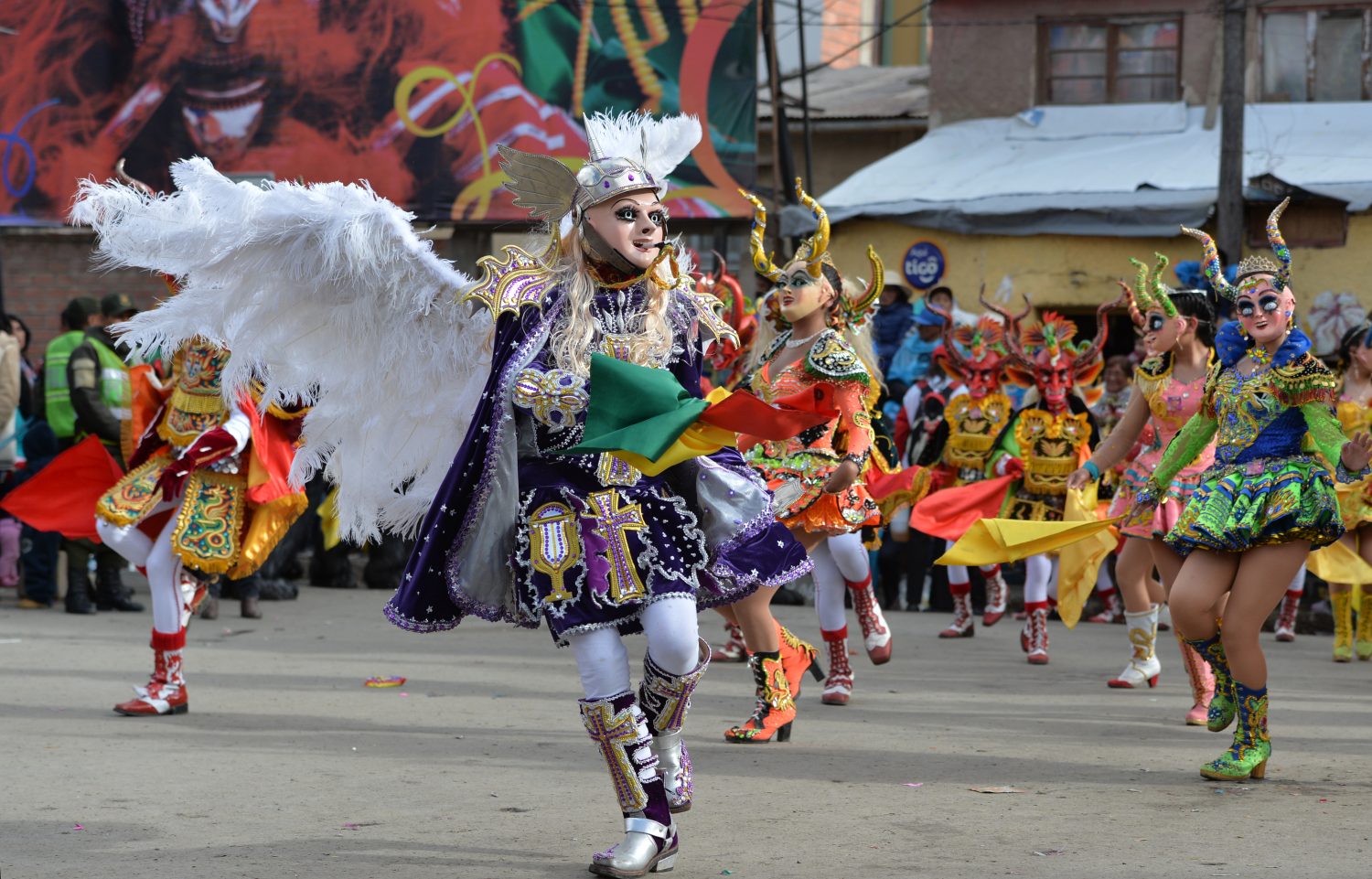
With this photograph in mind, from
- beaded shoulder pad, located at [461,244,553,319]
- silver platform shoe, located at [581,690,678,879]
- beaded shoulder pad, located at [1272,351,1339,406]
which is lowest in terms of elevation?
silver platform shoe, located at [581,690,678,879]

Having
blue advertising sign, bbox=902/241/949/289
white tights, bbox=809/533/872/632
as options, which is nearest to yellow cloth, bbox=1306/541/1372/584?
white tights, bbox=809/533/872/632

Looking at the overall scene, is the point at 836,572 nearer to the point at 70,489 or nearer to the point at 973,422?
the point at 973,422

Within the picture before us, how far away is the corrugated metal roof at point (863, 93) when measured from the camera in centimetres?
2305

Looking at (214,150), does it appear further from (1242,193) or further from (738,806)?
(738,806)

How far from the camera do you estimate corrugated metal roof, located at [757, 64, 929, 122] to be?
23.1 meters

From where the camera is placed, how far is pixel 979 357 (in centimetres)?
1172

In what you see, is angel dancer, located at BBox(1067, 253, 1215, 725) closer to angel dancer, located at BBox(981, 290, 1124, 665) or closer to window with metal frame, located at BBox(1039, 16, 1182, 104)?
angel dancer, located at BBox(981, 290, 1124, 665)

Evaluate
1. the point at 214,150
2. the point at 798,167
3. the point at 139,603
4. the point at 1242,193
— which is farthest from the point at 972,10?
the point at 139,603

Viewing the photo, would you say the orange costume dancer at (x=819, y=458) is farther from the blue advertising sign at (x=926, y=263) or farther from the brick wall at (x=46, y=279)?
the brick wall at (x=46, y=279)

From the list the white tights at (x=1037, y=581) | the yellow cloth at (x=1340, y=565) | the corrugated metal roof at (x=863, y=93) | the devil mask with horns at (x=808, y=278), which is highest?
the corrugated metal roof at (x=863, y=93)

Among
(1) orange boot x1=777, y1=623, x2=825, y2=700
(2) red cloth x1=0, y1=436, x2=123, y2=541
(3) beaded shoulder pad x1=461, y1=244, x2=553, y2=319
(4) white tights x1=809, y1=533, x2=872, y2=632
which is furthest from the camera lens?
(4) white tights x1=809, y1=533, x2=872, y2=632

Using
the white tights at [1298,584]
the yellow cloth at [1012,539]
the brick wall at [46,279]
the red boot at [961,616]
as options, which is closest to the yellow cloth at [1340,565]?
the white tights at [1298,584]

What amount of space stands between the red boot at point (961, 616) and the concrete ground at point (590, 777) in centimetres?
152

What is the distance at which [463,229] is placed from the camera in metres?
20.4
